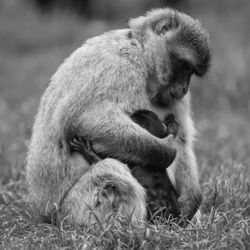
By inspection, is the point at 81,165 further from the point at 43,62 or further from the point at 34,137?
the point at 43,62

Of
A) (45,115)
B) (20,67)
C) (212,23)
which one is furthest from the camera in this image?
(212,23)

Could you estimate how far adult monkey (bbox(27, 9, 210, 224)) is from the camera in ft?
19.3

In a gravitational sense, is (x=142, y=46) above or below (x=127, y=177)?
above

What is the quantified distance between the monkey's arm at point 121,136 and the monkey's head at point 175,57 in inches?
18.3

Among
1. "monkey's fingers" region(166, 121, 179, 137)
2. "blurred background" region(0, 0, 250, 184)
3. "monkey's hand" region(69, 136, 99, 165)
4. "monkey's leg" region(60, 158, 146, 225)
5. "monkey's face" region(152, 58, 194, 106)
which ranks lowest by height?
"blurred background" region(0, 0, 250, 184)

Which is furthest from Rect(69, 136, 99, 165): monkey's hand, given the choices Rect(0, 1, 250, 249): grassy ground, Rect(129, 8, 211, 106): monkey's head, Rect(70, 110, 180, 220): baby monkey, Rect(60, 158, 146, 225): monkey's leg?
Rect(129, 8, 211, 106): monkey's head

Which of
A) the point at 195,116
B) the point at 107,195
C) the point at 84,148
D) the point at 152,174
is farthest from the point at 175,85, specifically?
the point at 195,116

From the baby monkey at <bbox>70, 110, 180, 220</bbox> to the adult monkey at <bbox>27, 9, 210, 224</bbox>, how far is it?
71 mm

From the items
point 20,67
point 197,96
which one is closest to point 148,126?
point 197,96

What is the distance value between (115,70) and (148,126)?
54 centimetres

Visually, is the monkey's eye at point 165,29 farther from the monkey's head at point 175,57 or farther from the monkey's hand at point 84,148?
the monkey's hand at point 84,148

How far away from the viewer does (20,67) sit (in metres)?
15.5

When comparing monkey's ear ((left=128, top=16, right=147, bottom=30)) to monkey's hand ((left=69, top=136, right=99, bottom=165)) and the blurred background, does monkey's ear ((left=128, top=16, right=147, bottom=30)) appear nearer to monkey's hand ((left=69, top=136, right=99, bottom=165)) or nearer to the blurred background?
monkey's hand ((left=69, top=136, right=99, bottom=165))

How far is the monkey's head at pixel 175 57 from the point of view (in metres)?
6.38
